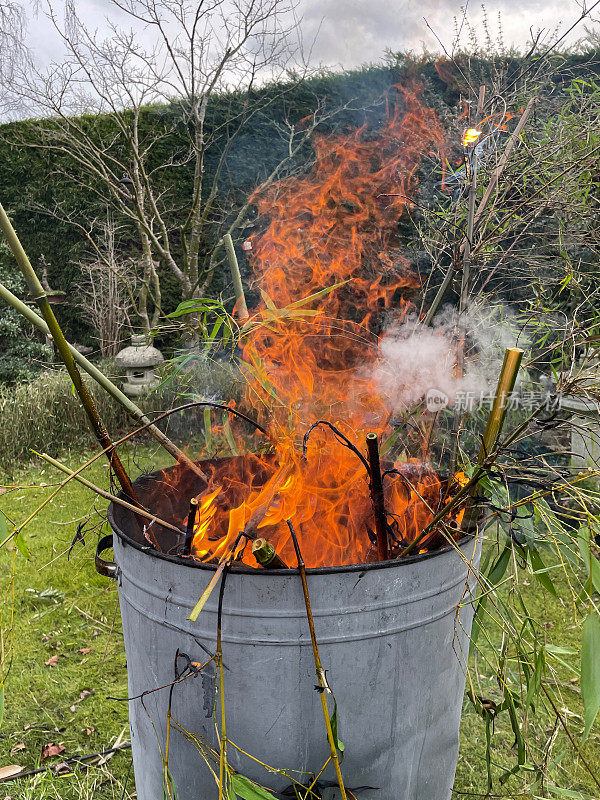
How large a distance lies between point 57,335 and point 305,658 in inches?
34.6

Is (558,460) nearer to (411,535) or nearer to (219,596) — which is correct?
(411,535)

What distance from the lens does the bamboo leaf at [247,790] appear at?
1.20m

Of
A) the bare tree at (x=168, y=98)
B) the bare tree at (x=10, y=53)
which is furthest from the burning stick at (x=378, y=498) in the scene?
the bare tree at (x=10, y=53)

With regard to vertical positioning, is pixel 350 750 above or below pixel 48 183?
below

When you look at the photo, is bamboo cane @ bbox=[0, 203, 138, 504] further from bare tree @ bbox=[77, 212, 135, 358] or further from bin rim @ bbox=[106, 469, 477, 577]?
bare tree @ bbox=[77, 212, 135, 358]

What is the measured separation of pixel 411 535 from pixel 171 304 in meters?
6.64

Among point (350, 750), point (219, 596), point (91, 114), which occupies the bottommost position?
point (350, 750)

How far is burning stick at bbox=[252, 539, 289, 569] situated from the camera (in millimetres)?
1206

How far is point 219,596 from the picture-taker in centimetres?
121

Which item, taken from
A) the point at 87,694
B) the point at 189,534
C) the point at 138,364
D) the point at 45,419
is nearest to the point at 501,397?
the point at 189,534

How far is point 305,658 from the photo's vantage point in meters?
1.26

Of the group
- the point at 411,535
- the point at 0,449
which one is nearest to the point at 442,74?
the point at 411,535

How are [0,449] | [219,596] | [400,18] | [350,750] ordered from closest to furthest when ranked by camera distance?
1. [219,596]
2. [350,750]
3. [400,18]
4. [0,449]

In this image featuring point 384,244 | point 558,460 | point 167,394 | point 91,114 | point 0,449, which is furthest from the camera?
point 91,114
